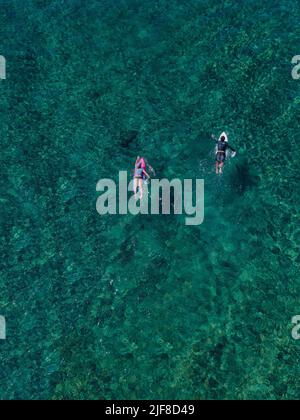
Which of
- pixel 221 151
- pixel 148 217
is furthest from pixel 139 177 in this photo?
pixel 221 151

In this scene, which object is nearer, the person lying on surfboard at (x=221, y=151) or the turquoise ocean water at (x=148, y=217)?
the turquoise ocean water at (x=148, y=217)

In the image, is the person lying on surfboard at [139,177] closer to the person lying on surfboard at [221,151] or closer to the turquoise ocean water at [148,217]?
the turquoise ocean water at [148,217]

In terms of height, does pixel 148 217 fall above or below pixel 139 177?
below

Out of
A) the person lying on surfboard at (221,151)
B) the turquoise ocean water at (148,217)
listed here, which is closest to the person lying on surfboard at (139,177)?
the turquoise ocean water at (148,217)

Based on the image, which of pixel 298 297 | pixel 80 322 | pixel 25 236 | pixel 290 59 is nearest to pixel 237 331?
pixel 298 297

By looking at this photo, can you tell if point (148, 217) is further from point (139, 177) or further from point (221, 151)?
point (221, 151)

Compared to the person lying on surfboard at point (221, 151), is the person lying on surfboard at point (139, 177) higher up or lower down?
lower down

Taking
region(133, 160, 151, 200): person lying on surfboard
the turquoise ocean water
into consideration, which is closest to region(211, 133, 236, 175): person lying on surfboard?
the turquoise ocean water

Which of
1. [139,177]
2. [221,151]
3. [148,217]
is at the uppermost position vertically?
[221,151]
